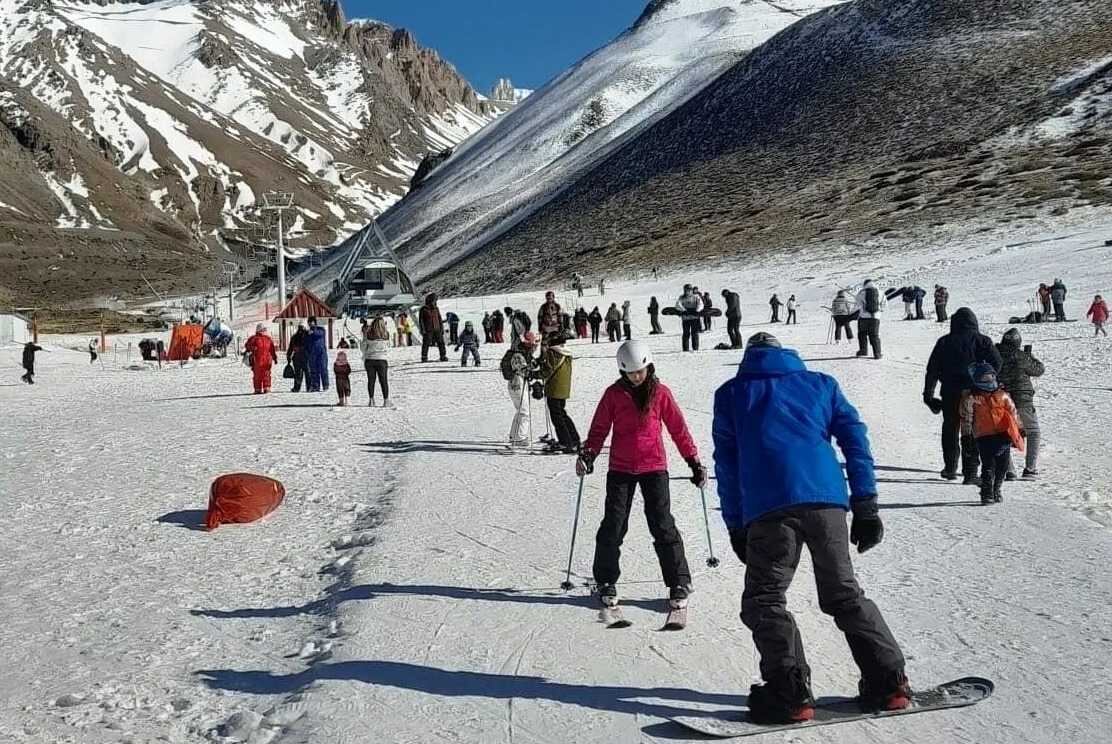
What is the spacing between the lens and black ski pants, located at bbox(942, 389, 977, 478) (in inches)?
398

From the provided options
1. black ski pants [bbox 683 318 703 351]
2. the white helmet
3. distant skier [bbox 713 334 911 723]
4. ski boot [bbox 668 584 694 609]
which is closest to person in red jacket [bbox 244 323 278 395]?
black ski pants [bbox 683 318 703 351]

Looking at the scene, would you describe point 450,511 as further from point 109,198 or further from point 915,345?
point 109,198

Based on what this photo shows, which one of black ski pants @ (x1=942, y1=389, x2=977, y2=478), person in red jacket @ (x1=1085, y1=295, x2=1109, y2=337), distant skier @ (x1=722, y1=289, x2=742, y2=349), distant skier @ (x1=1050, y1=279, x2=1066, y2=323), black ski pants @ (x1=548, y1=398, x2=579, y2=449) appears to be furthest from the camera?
distant skier @ (x1=1050, y1=279, x2=1066, y2=323)

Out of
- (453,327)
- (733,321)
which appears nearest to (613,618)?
(733,321)

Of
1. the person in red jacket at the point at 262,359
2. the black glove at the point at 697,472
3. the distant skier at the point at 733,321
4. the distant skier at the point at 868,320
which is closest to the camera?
the black glove at the point at 697,472

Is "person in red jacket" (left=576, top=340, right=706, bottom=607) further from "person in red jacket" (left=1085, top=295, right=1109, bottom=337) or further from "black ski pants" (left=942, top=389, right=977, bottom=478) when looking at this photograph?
"person in red jacket" (left=1085, top=295, right=1109, bottom=337)

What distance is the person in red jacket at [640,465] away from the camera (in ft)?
20.4

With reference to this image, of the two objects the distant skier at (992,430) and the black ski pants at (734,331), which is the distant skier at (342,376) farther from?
the distant skier at (992,430)

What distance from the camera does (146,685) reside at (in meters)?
5.65

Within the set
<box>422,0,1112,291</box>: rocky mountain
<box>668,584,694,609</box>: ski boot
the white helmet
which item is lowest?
<box>668,584,694,609</box>: ski boot

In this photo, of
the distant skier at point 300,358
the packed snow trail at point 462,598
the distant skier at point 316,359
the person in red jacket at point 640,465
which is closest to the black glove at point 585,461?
the person in red jacket at point 640,465

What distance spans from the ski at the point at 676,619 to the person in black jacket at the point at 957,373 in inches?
198

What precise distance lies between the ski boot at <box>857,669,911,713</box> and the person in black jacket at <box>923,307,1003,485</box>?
5714 mm

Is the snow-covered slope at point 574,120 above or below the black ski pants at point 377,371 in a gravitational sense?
above
